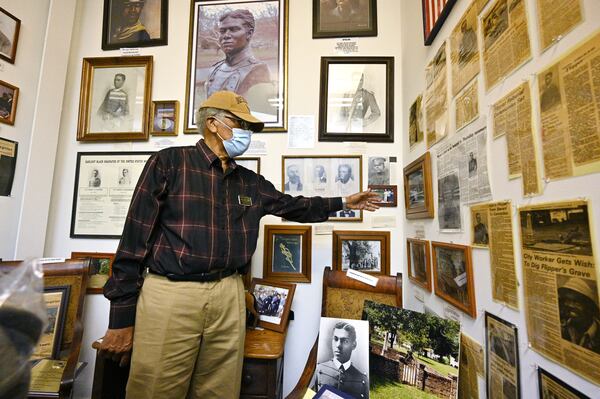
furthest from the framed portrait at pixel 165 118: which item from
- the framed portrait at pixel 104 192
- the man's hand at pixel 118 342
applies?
the man's hand at pixel 118 342

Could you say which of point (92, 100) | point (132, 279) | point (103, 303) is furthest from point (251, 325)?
point (92, 100)

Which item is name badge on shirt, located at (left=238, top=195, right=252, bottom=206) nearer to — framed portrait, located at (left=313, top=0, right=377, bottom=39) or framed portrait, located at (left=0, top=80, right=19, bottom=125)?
framed portrait, located at (left=313, top=0, right=377, bottom=39)

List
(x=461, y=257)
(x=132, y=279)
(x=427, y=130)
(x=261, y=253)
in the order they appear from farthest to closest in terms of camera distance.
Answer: (x=261, y=253), (x=427, y=130), (x=132, y=279), (x=461, y=257)

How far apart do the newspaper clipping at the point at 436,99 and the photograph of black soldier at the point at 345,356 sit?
888 mm

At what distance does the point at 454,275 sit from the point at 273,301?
1024 millimetres

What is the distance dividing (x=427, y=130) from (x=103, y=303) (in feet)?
7.64

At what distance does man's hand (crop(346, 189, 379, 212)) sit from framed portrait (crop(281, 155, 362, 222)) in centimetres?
31

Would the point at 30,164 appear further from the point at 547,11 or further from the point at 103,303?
the point at 547,11

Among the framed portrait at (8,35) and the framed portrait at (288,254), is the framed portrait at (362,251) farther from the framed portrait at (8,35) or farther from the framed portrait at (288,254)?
the framed portrait at (8,35)

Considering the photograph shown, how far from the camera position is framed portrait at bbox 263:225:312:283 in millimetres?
1815

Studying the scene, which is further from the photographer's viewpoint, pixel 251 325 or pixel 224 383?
pixel 251 325

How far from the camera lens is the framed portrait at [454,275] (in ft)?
3.15

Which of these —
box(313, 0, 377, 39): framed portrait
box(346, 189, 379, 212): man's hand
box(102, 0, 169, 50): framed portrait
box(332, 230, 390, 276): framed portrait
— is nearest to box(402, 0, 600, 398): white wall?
box(346, 189, 379, 212): man's hand

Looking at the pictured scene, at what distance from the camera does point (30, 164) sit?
181cm
